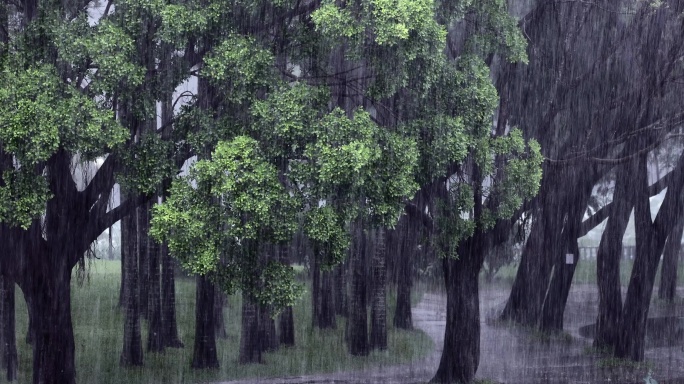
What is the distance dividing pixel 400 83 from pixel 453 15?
215cm

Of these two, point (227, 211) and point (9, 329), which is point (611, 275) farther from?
point (9, 329)

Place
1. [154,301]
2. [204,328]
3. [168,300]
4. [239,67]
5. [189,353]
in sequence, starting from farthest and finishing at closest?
1. [189,353]
2. [168,300]
3. [154,301]
4. [204,328]
5. [239,67]

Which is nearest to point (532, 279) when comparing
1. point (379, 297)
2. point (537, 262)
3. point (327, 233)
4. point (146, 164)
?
point (537, 262)

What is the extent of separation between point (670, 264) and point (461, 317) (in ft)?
82.6

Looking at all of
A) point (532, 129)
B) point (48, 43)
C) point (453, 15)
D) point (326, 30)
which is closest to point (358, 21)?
point (326, 30)

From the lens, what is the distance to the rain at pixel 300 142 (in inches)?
622

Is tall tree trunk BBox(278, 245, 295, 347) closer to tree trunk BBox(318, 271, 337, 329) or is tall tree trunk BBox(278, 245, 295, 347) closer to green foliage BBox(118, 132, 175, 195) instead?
tree trunk BBox(318, 271, 337, 329)

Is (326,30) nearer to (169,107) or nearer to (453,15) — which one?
(453,15)

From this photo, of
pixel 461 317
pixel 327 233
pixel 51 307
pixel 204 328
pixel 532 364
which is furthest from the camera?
pixel 532 364

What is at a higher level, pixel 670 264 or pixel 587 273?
pixel 670 264

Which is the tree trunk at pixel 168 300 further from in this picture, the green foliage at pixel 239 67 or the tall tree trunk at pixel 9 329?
the green foliage at pixel 239 67

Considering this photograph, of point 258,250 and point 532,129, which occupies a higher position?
point 532,129

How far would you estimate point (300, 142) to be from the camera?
1605cm

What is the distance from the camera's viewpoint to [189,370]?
25.3 metres
